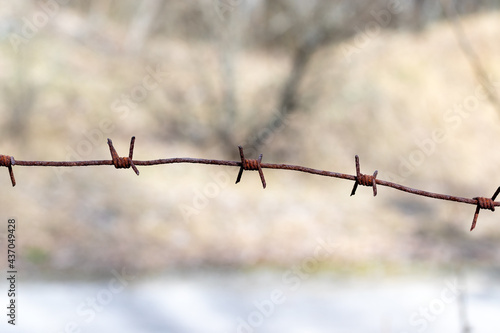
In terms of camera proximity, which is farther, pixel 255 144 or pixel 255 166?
pixel 255 144

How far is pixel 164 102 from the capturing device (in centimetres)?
1285

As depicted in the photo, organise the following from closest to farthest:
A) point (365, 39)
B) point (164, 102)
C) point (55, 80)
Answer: point (55, 80) → point (164, 102) → point (365, 39)

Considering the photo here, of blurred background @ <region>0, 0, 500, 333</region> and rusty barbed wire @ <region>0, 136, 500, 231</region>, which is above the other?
blurred background @ <region>0, 0, 500, 333</region>

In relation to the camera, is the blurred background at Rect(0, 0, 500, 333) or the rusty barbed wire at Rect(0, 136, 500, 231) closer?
the rusty barbed wire at Rect(0, 136, 500, 231)

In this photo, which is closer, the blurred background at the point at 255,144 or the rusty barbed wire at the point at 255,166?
the rusty barbed wire at the point at 255,166

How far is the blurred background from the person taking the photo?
24.5ft

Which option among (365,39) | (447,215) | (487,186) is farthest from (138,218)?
(365,39)

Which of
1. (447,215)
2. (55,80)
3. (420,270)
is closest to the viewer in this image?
(420,270)

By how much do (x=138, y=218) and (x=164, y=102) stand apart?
15.4 feet

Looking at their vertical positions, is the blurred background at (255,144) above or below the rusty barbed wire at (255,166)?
above

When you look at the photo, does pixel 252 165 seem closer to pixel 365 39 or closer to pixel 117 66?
pixel 117 66

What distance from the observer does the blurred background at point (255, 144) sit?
24.5 feet

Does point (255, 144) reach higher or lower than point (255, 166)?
higher

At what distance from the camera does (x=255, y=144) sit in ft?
38.2
